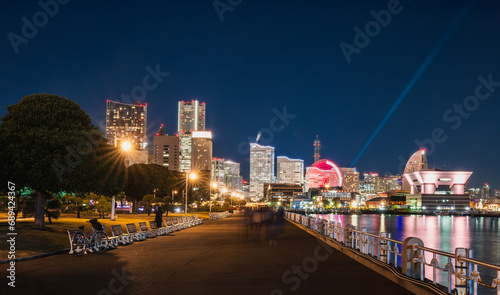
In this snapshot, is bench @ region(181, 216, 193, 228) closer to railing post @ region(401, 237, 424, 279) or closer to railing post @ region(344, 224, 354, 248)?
railing post @ region(344, 224, 354, 248)

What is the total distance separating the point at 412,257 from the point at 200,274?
609 centimetres

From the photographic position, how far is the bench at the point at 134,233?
25403mm

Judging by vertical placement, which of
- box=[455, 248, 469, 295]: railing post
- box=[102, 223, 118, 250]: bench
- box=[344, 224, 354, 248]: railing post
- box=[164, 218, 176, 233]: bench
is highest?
box=[455, 248, 469, 295]: railing post

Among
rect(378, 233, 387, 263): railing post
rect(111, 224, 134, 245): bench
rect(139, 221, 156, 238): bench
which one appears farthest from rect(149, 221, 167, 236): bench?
rect(378, 233, 387, 263): railing post

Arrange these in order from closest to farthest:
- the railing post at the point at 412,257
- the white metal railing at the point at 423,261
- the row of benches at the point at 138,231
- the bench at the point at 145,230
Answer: the white metal railing at the point at 423,261 → the railing post at the point at 412,257 → the row of benches at the point at 138,231 → the bench at the point at 145,230

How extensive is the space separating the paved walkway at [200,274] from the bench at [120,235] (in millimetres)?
2330

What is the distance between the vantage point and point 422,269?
39.3 feet

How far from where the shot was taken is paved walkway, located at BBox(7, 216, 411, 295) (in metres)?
11.5

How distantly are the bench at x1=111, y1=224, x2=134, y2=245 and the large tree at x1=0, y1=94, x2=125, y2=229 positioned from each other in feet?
18.1

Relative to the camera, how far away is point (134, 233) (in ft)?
84.9

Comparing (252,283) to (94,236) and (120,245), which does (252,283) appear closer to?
(94,236)

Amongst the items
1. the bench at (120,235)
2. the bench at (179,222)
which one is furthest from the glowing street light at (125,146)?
the bench at (120,235)

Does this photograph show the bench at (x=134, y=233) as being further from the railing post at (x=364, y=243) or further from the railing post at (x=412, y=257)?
the railing post at (x=412, y=257)

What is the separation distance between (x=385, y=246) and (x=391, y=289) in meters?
3.45
